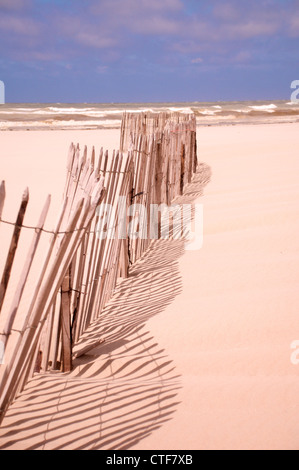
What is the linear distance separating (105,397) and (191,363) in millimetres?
492

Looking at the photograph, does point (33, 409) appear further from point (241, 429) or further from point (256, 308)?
point (256, 308)

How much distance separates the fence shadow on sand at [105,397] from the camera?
5.66 feet

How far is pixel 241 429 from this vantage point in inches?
69.9

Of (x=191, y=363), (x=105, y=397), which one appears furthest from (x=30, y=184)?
(x=105, y=397)

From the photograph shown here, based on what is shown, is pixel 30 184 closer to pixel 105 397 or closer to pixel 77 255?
pixel 77 255

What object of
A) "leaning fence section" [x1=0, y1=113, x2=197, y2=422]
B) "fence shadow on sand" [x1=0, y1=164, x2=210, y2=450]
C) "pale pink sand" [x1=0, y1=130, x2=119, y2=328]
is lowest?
"fence shadow on sand" [x1=0, y1=164, x2=210, y2=450]

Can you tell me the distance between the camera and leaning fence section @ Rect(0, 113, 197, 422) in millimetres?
1656

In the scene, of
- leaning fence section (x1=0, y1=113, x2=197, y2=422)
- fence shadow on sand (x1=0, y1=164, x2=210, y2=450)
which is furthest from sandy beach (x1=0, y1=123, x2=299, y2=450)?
leaning fence section (x1=0, y1=113, x2=197, y2=422)

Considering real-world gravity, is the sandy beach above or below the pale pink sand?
below

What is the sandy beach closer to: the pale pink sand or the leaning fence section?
the leaning fence section

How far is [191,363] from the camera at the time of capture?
228 cm

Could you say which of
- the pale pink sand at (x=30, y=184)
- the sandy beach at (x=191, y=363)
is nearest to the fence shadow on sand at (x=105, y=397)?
the sandy beach at (x=191, y=363)

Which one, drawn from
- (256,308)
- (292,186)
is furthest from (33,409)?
(292,186)

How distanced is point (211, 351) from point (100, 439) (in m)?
0.83
